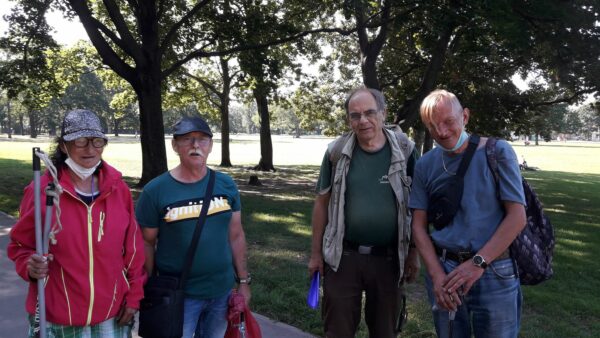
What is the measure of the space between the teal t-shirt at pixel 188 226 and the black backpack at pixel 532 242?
4.84 feet

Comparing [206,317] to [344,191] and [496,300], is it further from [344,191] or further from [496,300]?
[496,300]

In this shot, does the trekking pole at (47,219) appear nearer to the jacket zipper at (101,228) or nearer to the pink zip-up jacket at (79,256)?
the pink zip-up jacket at (79,256)

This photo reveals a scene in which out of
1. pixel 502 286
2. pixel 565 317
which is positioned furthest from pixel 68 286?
pixel 565 317

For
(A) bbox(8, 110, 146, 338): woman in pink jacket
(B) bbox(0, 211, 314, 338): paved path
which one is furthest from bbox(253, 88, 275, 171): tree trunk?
(A) bbox(8, 110, 146, 338): woman in pink jacket

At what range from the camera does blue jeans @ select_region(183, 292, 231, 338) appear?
2.79 meters

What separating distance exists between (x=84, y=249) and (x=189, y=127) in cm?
85

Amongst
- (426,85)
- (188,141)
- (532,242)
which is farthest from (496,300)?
(426,85)

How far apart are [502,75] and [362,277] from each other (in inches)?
710

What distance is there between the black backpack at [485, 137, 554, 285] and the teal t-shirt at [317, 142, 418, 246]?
2.20ft

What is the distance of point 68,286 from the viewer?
92.7 inches

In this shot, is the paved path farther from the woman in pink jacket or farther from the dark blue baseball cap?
the dark blue baseball cap

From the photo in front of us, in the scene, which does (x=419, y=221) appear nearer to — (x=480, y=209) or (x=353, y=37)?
(x=480, y=209)

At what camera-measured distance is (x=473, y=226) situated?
8.20ft

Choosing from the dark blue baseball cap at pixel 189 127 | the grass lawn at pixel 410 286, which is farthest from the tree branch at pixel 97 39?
the dark blue baseball cap at pixel 189 127
